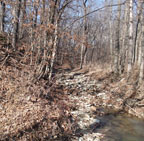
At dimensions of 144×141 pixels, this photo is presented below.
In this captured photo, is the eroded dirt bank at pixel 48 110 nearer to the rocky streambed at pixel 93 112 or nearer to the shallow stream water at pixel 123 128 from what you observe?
the rocky streambed at pixel 93 112

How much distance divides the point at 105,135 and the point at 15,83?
13.2 feet

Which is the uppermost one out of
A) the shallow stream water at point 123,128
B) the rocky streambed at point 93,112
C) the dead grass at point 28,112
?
the dead grass at point 28,112

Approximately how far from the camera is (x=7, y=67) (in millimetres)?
7238

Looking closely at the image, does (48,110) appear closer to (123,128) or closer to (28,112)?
(28,112)

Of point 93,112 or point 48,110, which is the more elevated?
point 48,110

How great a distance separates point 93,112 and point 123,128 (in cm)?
152

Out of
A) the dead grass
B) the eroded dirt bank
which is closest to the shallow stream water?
the eroded dirt bank

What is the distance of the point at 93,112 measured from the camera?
6.91 meters

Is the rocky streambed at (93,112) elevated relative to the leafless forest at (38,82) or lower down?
lower down

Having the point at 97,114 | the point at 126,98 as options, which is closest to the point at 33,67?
the point at 97,114

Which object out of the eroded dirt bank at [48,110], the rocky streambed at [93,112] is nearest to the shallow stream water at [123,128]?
the rocky streambed at [93,112]

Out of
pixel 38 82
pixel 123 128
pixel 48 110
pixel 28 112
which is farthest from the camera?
pixel 38 82

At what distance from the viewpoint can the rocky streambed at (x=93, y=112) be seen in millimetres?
5004

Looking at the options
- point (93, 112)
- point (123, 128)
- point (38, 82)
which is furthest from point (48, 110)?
point (123, 128)
